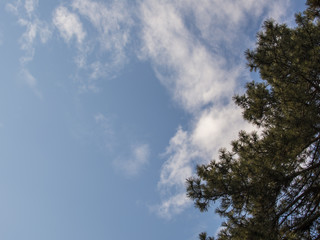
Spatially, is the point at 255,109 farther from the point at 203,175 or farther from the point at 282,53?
the point at 203,175

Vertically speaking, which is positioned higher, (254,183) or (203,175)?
(203,175)

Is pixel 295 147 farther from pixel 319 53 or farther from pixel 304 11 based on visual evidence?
pixel 304 11

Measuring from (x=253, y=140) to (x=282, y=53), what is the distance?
9.39 ft

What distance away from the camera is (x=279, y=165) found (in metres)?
5.36

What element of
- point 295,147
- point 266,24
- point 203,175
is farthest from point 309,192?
point 266,24

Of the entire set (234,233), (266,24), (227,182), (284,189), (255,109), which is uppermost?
(266,24)

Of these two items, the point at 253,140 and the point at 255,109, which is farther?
the point at 255,109

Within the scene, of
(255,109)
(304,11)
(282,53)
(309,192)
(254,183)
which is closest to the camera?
(254,183)

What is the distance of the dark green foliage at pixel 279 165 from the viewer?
17.2 feet

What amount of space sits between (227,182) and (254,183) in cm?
63

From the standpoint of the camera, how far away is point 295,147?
230 inches

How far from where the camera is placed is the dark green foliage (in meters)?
5.23

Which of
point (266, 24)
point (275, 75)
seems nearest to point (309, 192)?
point (275, 75)

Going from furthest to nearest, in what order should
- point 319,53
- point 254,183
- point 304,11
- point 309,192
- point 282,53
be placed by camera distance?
1. point 304,11
2. point 282,53
3. point 319,53
4. point 309,192
5. point 254,183
